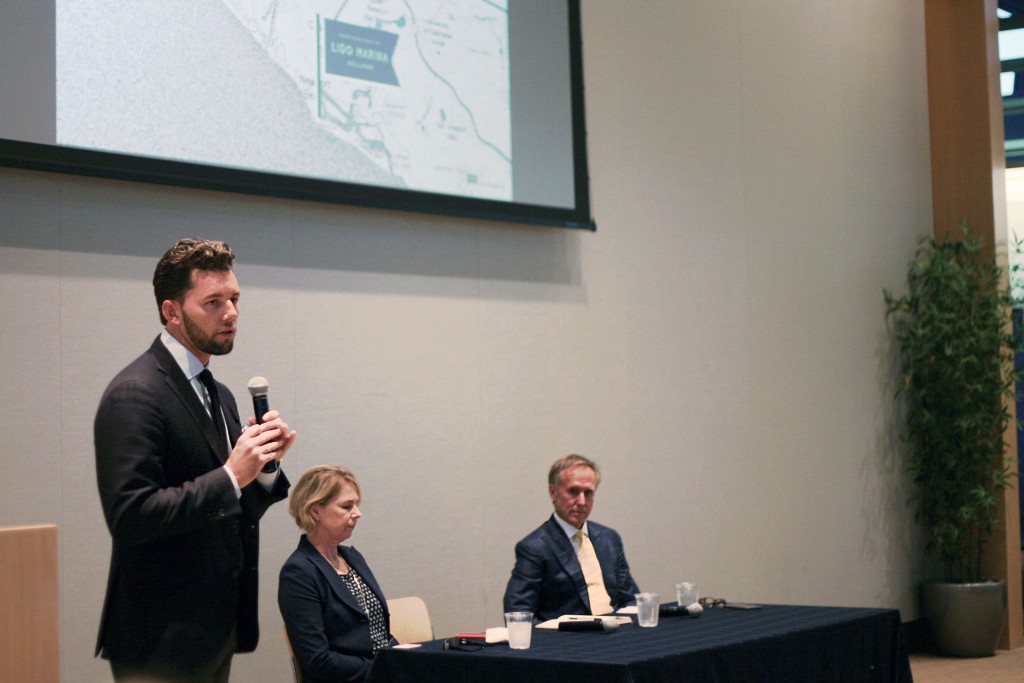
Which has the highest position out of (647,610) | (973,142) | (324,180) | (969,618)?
(973,142)

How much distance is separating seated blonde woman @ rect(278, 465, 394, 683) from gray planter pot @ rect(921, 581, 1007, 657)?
4.62 m

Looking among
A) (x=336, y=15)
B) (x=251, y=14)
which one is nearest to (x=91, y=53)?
(x=251, y=14)

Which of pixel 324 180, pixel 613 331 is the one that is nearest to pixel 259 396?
pixel 324 180

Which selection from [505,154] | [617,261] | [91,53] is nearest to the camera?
[91,53]

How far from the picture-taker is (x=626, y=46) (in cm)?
616

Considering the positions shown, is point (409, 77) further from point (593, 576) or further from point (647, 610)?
point (647, 610)

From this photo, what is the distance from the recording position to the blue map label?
4789 millimetres

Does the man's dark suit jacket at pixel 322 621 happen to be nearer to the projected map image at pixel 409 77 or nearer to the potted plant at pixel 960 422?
the projected map image at pixel 409 77

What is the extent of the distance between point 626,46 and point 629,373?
159cm

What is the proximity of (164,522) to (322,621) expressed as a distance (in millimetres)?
1359

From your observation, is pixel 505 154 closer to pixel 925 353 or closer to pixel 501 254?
pixel 501 254

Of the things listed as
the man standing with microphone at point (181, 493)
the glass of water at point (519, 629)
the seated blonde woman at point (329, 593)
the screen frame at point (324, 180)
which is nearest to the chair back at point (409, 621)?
the seated blonde woman at point (329, 593)

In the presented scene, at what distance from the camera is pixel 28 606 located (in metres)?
2.58

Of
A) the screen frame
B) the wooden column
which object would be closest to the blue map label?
the screen frame
